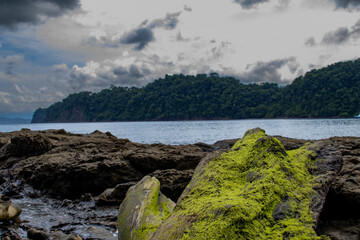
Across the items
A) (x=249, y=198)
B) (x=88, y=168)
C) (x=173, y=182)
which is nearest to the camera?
(x=249, y=198)

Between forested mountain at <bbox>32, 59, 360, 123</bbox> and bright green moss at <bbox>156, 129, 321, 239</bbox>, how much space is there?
3994 inches

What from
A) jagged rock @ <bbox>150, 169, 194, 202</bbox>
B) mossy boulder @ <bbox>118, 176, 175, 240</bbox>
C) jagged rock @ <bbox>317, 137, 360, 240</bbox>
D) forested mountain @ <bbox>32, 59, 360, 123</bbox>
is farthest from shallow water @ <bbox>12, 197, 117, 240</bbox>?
forested mountain @ <bbox>32, 59, 360, 123</bbox>

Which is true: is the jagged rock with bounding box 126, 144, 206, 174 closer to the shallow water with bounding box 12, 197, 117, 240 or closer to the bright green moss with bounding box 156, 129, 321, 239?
the shallow water with bounding box 12, 197, 117, 240

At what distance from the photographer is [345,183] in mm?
4668

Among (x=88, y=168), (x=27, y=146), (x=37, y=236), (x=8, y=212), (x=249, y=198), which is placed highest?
(x=27, y=146)

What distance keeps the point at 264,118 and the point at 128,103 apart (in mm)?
66372

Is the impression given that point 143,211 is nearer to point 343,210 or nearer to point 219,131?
point 343,210

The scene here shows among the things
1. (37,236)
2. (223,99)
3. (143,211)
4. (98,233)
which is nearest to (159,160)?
(98,233)

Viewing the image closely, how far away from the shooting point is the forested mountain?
95.9m

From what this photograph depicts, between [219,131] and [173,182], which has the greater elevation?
[173,182]

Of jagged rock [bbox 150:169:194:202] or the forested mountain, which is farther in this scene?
the forested mountain

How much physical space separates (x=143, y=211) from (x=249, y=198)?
1.94 metres

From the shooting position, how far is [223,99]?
130625 millimetres

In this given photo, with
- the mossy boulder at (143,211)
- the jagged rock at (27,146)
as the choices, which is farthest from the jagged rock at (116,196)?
the jagged rock at (27,146)
